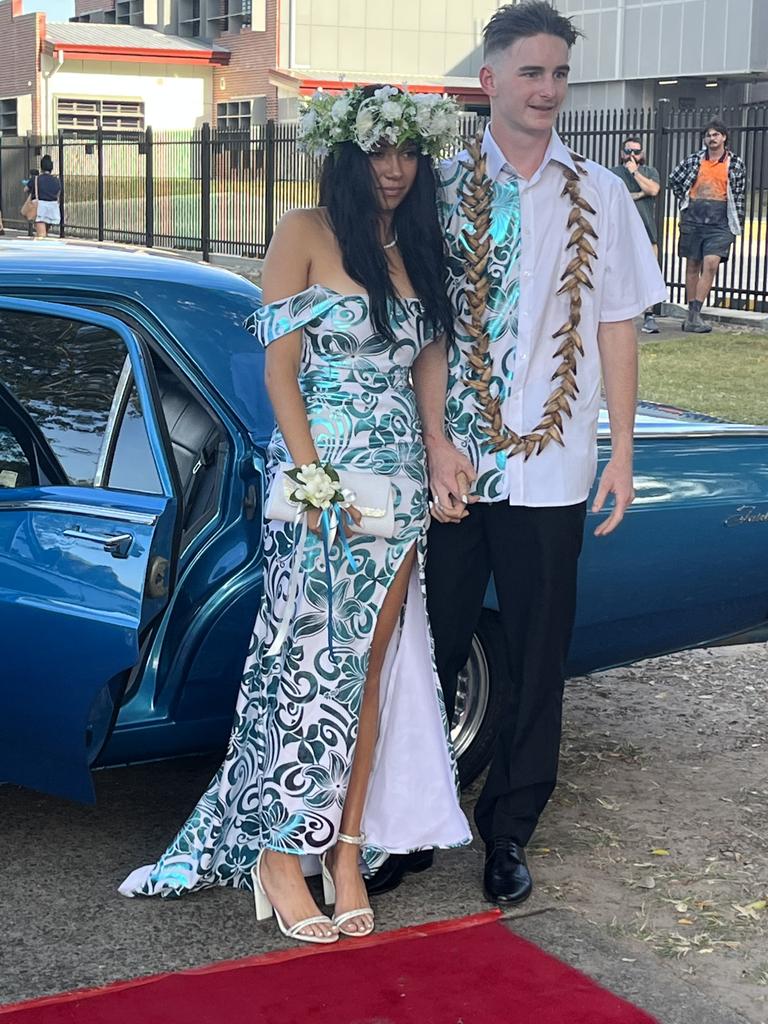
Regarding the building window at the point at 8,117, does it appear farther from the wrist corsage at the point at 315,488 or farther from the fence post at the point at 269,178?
the wrist corsage at the point at 315,488

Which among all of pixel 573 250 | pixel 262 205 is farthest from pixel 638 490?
pixel 262 205

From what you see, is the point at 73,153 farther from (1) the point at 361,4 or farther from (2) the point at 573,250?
(2) the point at 573,250

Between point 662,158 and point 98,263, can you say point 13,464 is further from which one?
point 662,158

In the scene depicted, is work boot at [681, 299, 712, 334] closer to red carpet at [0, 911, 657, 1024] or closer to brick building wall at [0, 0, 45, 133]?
red carpet at [0, 911, 657, 1024]

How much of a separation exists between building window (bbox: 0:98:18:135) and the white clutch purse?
43.0 meters

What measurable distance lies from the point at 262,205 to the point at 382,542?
68.0 ft

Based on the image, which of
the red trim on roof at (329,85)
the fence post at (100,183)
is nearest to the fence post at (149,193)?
the fence post at (100,183)

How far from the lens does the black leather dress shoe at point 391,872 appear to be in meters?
3.87

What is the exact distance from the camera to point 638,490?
13.8 feet

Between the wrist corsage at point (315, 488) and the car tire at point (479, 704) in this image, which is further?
the car tire at point (479, 704)

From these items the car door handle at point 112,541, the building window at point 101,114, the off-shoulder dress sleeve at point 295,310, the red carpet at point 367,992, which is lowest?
the red carpet at point 367,992

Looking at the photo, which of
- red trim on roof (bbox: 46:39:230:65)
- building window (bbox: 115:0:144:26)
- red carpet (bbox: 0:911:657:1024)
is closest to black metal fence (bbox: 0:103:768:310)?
red trim on roof (bbox: 46:39:230:65)

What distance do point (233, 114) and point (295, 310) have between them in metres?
40.8

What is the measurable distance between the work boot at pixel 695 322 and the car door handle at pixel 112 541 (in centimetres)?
1265
